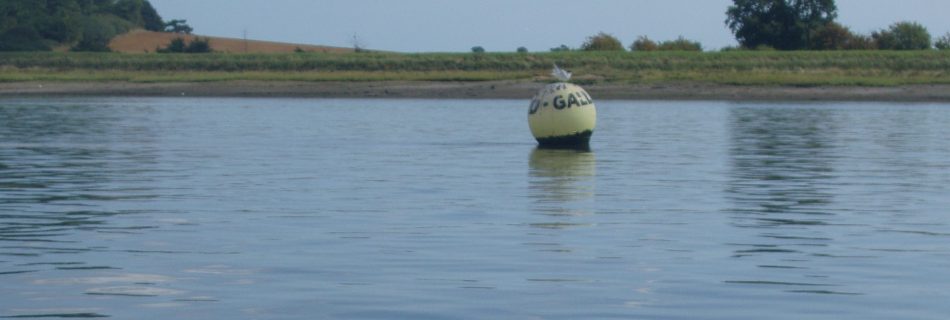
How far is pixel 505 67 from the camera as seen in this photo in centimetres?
7444

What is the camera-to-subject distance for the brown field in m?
109

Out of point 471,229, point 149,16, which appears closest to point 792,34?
point 149,16

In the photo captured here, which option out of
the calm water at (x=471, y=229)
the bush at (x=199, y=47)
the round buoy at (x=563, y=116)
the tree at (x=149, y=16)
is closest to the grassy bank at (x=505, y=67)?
the bush at (x=199, y=47)

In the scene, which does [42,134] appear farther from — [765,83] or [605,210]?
[765,83]

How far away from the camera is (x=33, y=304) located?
31.0 feet

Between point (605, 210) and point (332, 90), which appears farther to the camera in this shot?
point (332, 90)

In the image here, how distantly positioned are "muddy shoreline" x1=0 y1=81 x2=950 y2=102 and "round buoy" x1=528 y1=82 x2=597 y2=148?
34100 mm

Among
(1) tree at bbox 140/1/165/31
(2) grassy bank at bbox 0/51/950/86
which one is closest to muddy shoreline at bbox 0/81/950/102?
(2) grassy bank at bbox 0/51/950/86

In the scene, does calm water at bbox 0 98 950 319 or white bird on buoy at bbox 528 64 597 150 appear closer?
calm water at bbox 0 98 950 319

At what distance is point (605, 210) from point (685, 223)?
4.44ft

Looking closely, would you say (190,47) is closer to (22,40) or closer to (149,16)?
(22,40)

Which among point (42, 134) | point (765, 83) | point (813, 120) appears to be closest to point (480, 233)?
point (42, 134)

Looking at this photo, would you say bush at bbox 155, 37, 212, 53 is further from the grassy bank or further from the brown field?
the grassy bank

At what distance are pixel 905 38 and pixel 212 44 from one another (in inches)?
1934
